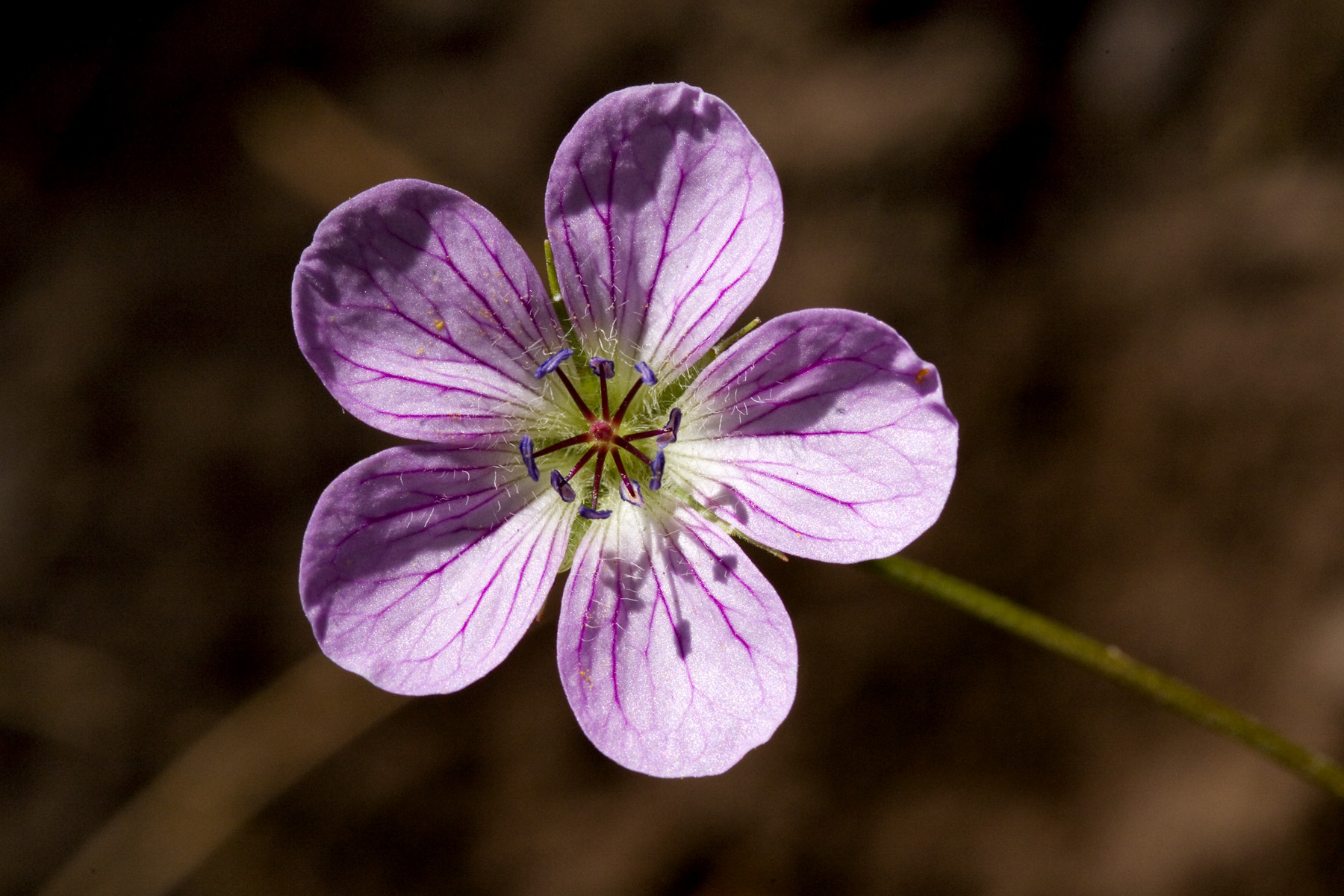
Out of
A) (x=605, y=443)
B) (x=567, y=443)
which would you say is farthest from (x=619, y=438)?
(x=567, y=443)

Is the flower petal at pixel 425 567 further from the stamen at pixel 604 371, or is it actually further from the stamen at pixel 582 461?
the stamen at pixel 604 371

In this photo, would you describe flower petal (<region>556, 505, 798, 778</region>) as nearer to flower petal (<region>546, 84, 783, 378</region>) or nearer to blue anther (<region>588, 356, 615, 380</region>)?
blue anther (<region>588, 356, 615, 380</region>)

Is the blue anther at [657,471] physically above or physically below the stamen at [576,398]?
below

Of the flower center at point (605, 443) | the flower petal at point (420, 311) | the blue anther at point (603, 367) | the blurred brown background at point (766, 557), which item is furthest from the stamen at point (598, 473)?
the blurred brown background at point (766, 557)

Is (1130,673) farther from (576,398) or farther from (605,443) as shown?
(576,398)

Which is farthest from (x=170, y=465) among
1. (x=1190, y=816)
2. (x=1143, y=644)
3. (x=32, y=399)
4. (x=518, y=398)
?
(x=1190, y=816)

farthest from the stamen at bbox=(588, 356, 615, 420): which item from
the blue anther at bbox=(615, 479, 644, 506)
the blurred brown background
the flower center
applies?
the blurred brown background
